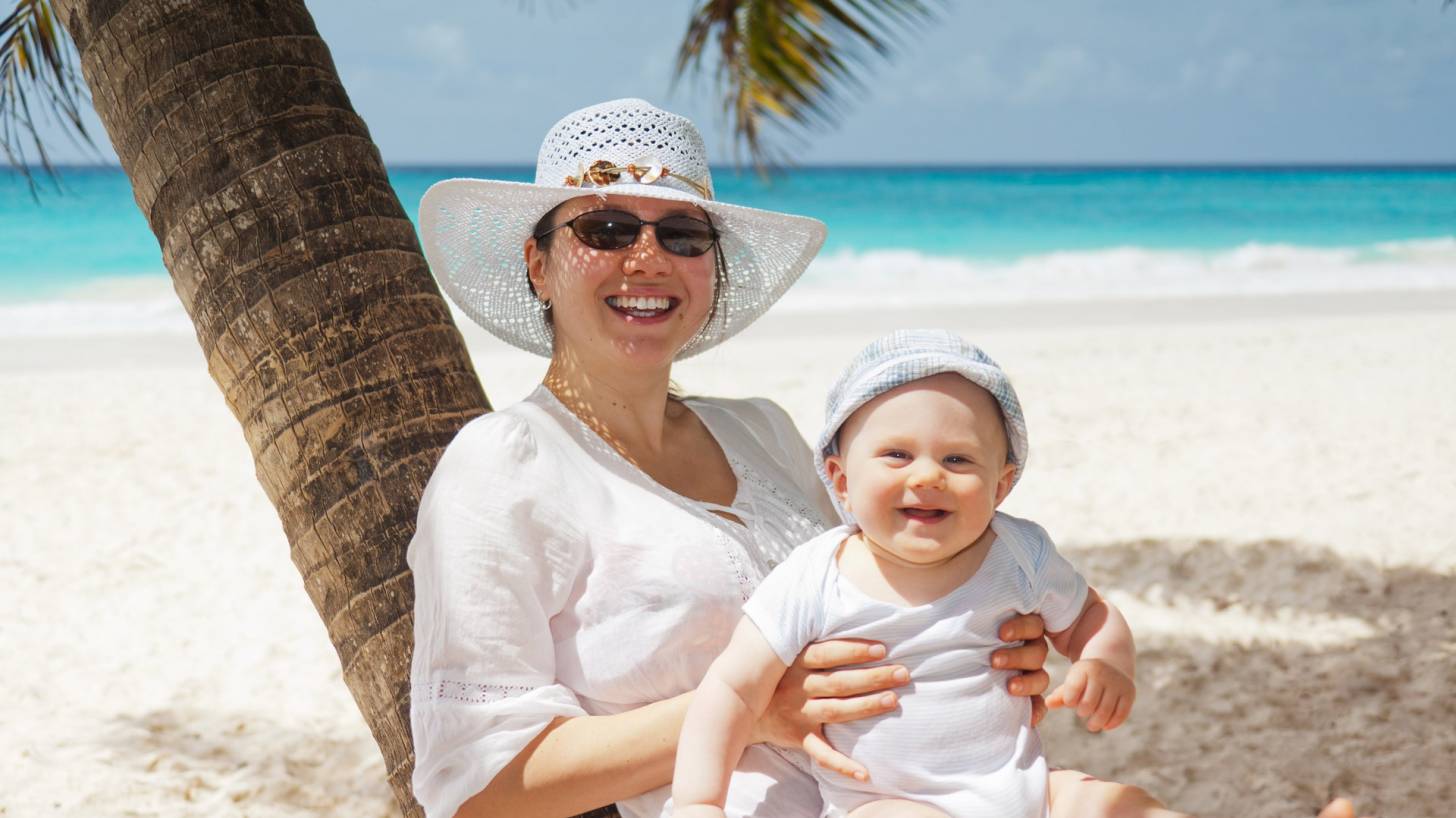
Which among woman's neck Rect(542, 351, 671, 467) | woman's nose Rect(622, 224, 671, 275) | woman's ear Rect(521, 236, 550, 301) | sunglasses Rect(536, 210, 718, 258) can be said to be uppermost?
woman's ear Rect(521, 236, 550, 301)

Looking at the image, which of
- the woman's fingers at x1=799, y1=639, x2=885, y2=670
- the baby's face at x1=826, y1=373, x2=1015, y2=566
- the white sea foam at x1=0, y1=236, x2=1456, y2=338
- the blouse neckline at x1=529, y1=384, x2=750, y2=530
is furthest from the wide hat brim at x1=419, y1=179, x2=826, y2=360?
the white sea foam at x1=0, y1=236, x2=1456, y2=338

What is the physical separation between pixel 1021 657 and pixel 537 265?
121cm

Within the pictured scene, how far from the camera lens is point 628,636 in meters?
2.13

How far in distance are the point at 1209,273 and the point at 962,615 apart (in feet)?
83.7

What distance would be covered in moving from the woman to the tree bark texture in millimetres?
224

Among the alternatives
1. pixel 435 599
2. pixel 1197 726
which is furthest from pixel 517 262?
pixel 1197 726

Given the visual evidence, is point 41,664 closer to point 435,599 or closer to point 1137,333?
point 435,599

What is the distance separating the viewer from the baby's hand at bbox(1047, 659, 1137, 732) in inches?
82.0

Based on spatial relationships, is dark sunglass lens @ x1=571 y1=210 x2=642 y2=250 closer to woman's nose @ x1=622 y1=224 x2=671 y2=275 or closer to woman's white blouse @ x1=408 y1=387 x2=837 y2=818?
woman's nose @ x1=622 y1=224 x2=671 y2=275

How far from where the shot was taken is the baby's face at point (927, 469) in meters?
2.03

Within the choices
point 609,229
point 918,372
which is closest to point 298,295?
point 609,229

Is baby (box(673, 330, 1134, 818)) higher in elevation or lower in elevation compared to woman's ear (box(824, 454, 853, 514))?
lower

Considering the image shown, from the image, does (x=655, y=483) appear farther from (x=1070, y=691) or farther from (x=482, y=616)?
(x=1070, y=691)

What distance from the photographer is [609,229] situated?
2.32 metres
